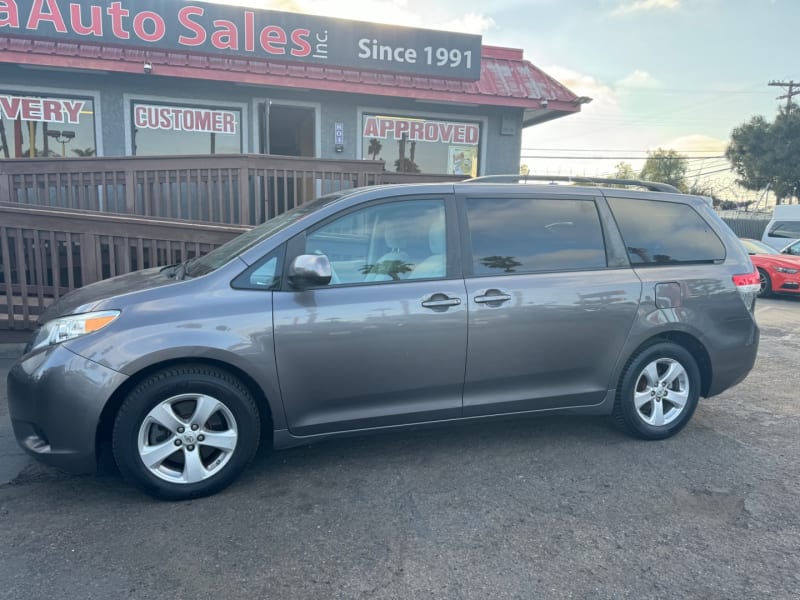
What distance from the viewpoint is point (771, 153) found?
32312 millimetres

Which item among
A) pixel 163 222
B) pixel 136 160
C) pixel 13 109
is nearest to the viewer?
pixel 163 222

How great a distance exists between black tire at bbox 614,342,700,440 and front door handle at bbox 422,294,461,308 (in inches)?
55.6

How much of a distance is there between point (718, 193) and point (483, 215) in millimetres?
41690

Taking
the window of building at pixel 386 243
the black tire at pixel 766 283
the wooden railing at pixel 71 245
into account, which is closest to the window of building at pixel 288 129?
the wooden railing at pixel 71 245

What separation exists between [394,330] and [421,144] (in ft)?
27.9

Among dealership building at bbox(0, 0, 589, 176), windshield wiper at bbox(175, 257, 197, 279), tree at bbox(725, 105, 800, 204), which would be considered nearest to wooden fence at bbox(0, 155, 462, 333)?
dealership building at bbox(0, 0, 589, 176)

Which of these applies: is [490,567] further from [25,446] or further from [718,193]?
[718,193]

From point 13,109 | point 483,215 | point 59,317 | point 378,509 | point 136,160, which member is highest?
point 13,109

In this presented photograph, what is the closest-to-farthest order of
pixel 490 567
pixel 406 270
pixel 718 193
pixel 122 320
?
1. pixel 490 567
2. pixel 122 320
3. pixel 406 270
4. pixel 718 193

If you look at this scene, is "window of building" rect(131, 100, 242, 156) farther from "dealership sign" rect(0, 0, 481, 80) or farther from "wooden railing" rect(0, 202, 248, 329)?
"wooden railing" rect(0, 202, 248, 329)

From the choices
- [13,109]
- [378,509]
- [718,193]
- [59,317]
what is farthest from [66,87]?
[718,193]

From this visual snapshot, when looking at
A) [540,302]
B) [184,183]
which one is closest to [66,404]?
[540,302]

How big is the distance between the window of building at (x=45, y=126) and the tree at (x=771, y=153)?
33962mm

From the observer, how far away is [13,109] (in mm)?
9430
